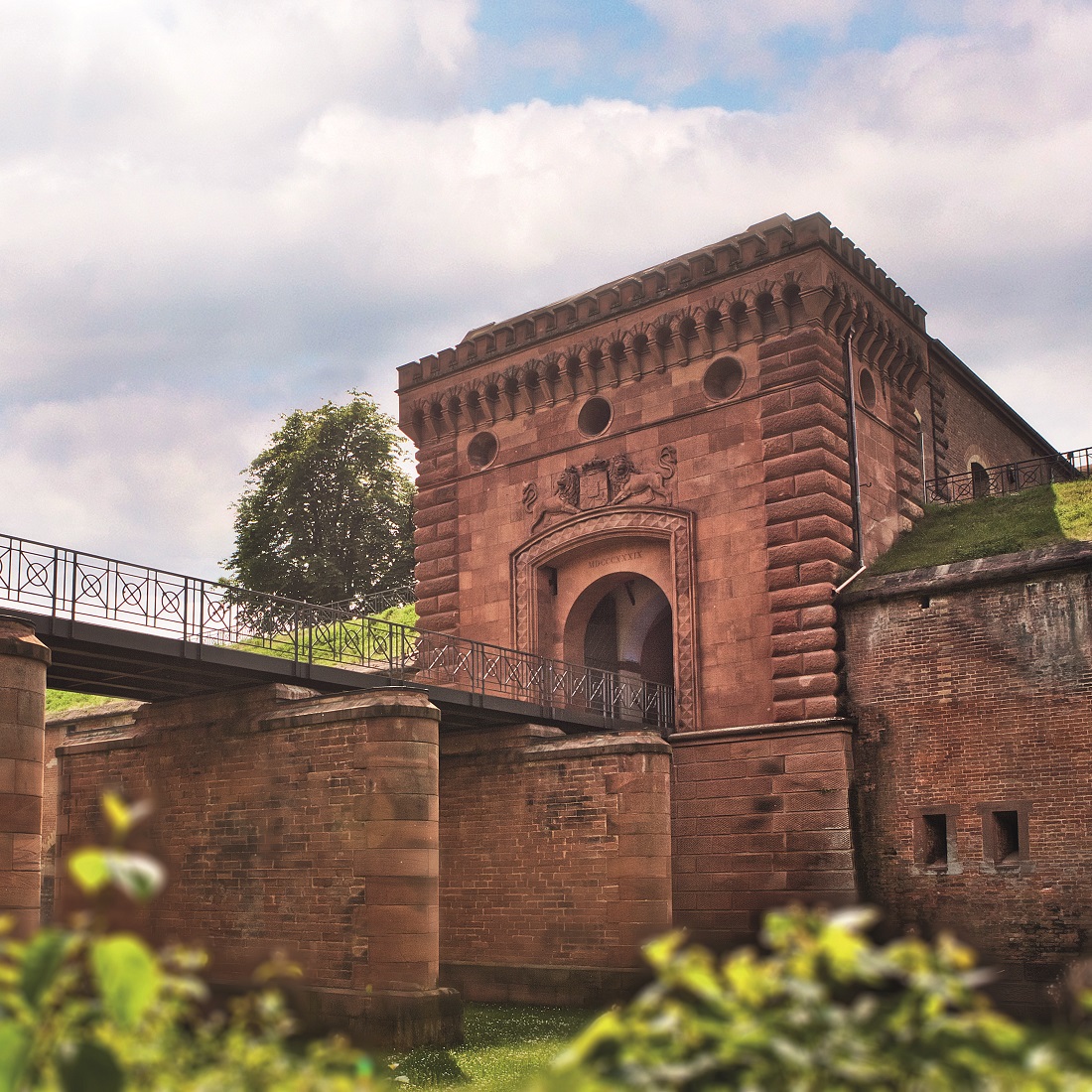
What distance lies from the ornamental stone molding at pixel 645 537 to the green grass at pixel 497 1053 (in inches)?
255

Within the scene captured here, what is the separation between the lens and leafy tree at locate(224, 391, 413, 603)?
47500mm

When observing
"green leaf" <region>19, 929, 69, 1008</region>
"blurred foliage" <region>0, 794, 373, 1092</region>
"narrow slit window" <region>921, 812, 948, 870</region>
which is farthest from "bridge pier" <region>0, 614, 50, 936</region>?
"narrow slit window" <region>921, 812, 948, 870</region>

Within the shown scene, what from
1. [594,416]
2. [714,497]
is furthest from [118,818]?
[594,416]

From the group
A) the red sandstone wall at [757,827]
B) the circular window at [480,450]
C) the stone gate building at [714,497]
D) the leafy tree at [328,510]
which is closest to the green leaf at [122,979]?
the stone gate building at [714,497]

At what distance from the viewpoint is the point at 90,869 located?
6.52ft

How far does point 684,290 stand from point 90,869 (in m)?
23.6

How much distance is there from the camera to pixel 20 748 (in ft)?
44.5

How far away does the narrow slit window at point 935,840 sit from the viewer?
20.4 m

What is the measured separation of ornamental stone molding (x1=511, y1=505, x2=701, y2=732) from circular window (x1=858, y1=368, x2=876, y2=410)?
4.30 metres

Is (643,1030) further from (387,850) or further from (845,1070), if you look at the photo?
(387,850)

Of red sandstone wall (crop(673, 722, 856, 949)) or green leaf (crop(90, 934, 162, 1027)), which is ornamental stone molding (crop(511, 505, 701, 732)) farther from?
green leaf (crop(90, 934, 162, 1027))

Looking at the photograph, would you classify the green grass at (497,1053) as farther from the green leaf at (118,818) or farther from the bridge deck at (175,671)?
the green leaf at (118,818)

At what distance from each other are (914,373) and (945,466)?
2446 mm

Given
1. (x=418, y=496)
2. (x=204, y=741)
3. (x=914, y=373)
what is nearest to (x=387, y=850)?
(x=204, y=741)
